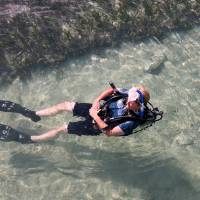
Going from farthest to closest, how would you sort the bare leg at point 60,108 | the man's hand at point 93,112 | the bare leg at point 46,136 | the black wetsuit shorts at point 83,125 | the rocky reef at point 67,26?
1. the rocky reef at point 67,26
2. the bare leg at point 46,136
3. the bare leg at point 60,108
4. the black wetsuit shorts at point 83,125
5. the man's hand at point 93,112

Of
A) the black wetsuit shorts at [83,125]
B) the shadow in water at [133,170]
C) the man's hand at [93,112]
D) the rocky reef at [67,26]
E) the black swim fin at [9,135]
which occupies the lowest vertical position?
the shadow in water at [133,170]

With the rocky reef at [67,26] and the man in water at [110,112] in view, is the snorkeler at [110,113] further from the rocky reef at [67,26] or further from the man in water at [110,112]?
the rocky reef at [67,26]

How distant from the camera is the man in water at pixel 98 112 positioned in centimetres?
736

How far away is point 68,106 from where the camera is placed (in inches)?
349

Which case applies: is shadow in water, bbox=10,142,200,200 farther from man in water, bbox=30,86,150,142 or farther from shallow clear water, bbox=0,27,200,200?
man in water, bbox=30,86,150,142

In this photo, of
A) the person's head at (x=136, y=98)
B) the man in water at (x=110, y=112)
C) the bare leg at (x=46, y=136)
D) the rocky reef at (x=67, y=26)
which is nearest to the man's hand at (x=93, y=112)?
the man in water at (x=110, y=112)

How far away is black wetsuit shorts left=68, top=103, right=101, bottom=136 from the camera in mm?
8398

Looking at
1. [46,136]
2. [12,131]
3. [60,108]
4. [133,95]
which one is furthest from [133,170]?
[12,131]

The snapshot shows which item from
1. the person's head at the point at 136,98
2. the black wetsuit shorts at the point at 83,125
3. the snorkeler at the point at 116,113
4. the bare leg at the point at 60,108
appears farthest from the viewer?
the bare leg at the point at 60,108

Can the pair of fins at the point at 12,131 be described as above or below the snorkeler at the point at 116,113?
below

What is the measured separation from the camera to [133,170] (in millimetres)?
9766

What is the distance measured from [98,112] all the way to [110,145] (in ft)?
7.53

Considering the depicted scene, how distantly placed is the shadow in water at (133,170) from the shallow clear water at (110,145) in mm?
25

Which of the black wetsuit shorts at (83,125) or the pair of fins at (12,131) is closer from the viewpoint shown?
the black wetsuit shorts at (83,125)
